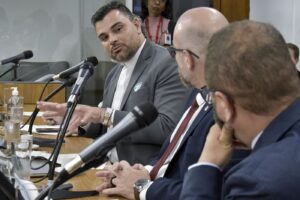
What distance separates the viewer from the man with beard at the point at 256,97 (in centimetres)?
104

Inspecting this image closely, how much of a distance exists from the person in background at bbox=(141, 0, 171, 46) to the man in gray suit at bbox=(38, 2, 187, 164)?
2.50 meters

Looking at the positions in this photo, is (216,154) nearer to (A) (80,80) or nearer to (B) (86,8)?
(A) (80,80)

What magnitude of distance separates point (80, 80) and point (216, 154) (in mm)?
715

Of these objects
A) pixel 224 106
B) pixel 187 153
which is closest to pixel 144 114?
pixel 224 106

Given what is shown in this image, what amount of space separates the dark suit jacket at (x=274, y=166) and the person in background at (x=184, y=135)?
Answer: 56 cm

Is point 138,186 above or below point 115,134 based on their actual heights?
below

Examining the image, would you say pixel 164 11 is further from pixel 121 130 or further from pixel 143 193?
pixel 121 130

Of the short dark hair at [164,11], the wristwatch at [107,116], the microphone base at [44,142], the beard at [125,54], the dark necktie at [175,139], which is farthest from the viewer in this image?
the short dark hair at [164,11]

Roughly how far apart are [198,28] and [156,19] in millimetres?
3909

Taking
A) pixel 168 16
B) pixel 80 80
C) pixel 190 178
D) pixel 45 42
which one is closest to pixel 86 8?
pixel 45 42

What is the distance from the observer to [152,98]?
267 centimetres

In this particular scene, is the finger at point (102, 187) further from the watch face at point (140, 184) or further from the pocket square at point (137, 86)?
the pocket square at point (137, 86)

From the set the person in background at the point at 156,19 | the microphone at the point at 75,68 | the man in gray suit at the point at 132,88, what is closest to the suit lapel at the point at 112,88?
the man in gray suit at the point at 132,88

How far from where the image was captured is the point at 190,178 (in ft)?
4.46
